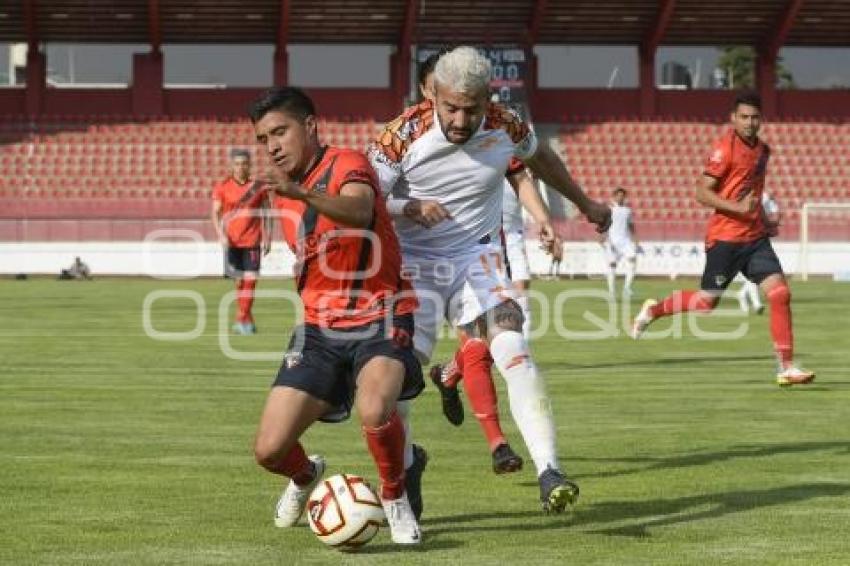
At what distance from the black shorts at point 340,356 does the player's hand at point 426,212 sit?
0.55 metres

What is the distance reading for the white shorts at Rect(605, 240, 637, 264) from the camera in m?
34.3

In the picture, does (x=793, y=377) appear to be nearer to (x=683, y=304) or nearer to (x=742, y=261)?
(x=742, y=261)

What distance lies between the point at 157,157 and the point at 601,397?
127 feet

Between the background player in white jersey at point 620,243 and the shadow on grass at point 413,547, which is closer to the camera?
the shadow on grass at point 413,547

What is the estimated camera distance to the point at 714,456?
10.3 m

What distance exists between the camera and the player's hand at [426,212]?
7.71 meters

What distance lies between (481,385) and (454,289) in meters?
1.14

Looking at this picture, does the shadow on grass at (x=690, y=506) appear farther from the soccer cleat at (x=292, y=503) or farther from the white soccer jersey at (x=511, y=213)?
the white soccer jersey at (x=511, y=213)

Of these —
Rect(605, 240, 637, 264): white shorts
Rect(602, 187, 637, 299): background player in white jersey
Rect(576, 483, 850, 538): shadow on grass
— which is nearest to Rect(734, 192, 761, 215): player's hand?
Rect(576, 483, 850, 538): shadow on grass

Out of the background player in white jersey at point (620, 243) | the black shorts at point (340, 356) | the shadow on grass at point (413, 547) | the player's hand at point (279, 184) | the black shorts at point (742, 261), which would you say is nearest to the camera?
the player's hand at point (279, 184)

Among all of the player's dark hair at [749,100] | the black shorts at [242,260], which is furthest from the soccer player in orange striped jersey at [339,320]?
the black shorts at [242,260]

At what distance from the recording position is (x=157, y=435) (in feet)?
37.1

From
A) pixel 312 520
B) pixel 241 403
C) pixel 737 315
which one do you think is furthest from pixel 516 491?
pixel 737 315

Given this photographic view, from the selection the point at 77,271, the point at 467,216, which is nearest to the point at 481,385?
the point at 467,216
